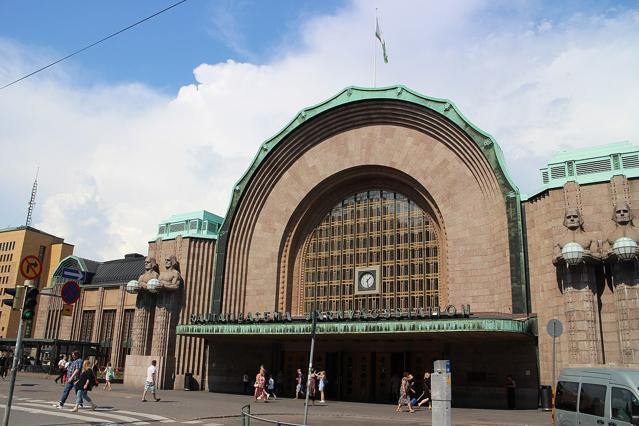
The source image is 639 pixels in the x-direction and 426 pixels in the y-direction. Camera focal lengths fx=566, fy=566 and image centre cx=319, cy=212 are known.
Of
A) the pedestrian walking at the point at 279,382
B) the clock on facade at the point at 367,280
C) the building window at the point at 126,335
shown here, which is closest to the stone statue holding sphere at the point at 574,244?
the clock on facade at the point at 367,280

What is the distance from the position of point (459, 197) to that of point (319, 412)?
13532 millimetres

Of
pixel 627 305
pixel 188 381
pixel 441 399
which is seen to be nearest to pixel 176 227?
pixel 188 381

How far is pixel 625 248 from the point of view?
2175cm

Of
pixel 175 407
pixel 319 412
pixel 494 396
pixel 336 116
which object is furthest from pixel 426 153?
pixel 175 407

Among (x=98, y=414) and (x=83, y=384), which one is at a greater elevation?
(x=83, y=384)

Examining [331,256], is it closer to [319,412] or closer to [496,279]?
[496,279]

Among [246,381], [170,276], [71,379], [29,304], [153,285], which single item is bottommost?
[246,381]

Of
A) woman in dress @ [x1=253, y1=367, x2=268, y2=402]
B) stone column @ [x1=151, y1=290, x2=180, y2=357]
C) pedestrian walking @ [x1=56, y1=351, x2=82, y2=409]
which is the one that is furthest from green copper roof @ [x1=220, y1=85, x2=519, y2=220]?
pedestrian walking @ [x1=56, y1=351, x2=82, y2=409]

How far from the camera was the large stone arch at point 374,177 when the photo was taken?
2766 cm

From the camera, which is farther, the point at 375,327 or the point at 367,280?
the point at 367,280

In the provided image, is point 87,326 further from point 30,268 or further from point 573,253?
point 573,253

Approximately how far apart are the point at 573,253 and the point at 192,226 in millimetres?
22962

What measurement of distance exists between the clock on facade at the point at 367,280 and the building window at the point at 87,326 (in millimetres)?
28838

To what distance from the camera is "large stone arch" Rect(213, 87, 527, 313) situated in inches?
1089
